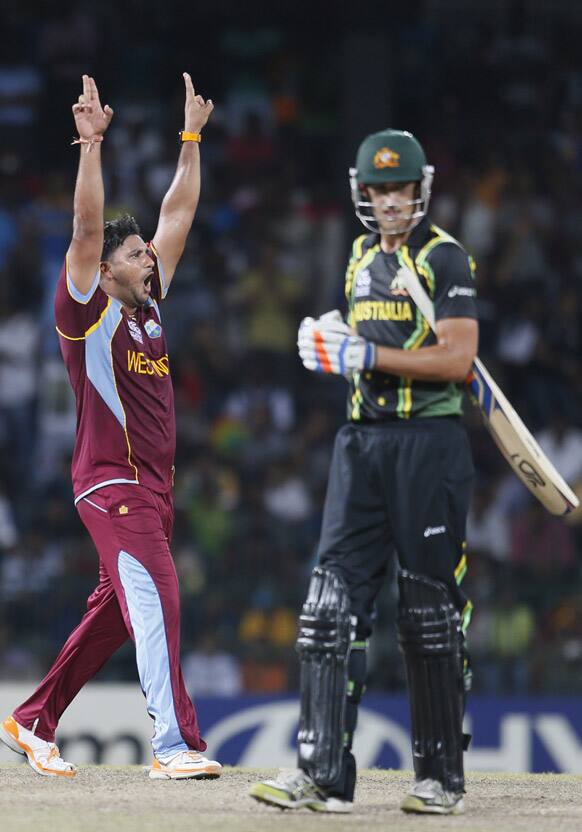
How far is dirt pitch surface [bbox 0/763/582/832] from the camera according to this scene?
4965 millimetres

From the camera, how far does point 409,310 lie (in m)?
5.25

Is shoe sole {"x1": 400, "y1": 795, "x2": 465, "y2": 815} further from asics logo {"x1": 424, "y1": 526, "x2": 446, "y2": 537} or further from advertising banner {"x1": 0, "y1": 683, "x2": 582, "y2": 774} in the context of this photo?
advertising banner {"x1": 0, "y1": 683, "x2": 582, "y2": 774}

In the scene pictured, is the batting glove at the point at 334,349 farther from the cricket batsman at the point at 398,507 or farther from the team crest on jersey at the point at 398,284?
the team crest on jersey at the point at 398,284

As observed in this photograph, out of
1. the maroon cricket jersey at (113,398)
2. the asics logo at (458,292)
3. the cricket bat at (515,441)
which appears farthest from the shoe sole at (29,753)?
the asics logo at (458,292)

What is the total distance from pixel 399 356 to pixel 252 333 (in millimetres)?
8457

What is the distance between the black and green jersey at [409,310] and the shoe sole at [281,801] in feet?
4.15

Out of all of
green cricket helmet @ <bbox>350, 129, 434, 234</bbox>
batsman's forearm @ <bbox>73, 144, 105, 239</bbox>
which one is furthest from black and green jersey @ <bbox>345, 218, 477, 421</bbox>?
batsman's forearm @ <bbox>73, 144, 105, 239</bbox>

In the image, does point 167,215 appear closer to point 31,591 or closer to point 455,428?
point 455,428

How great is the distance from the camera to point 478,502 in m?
12.0

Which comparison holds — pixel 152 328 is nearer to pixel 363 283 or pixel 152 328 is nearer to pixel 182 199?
pixel 182 199

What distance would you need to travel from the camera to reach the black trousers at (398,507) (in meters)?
5.18

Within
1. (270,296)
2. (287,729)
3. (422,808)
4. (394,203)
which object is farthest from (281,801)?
(270,296)

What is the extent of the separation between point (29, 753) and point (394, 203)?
262cm

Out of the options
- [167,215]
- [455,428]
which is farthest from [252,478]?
[455,428]
